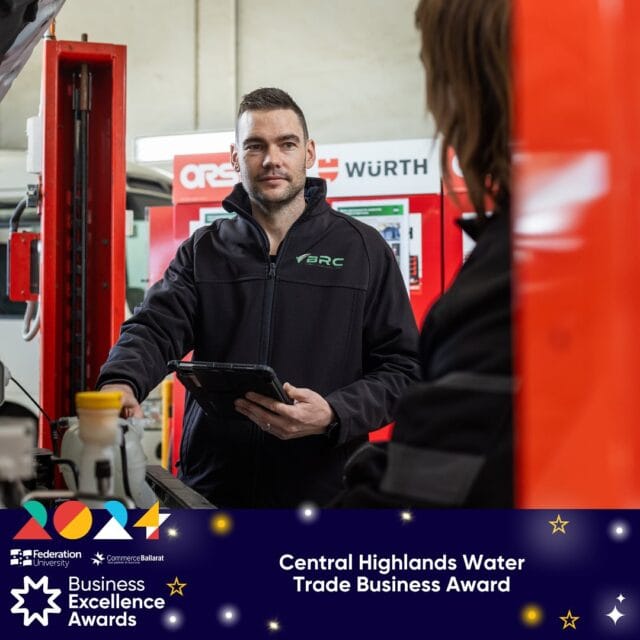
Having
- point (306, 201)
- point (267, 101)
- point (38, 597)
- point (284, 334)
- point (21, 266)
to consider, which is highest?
point (267, 101)

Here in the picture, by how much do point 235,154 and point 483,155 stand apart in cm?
156

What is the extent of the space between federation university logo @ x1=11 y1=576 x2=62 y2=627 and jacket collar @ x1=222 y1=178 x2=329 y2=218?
1468 millimetres

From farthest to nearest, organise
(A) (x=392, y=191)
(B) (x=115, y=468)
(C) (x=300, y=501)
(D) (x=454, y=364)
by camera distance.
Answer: (A) (x=392, y=191) < (C) (x=300, y=501) < (B) (x=115, y=468) < (D) (x=454, y=364)

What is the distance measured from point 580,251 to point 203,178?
13.4 ft

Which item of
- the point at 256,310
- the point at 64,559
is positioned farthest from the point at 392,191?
the point at 64,559

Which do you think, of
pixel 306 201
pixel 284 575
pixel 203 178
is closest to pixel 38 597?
pixel 284 575

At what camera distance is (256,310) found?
220 cm

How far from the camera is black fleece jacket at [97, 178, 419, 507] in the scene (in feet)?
7.03

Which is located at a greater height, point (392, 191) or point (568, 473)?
point (392, 191)

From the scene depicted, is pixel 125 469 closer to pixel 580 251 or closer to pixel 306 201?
pixel 580 251

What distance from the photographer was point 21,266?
3.01 metres

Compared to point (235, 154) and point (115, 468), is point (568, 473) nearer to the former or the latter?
point (115, 468)

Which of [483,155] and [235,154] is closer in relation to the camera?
[483,155]

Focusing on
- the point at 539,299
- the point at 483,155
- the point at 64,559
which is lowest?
the point at 64,559
